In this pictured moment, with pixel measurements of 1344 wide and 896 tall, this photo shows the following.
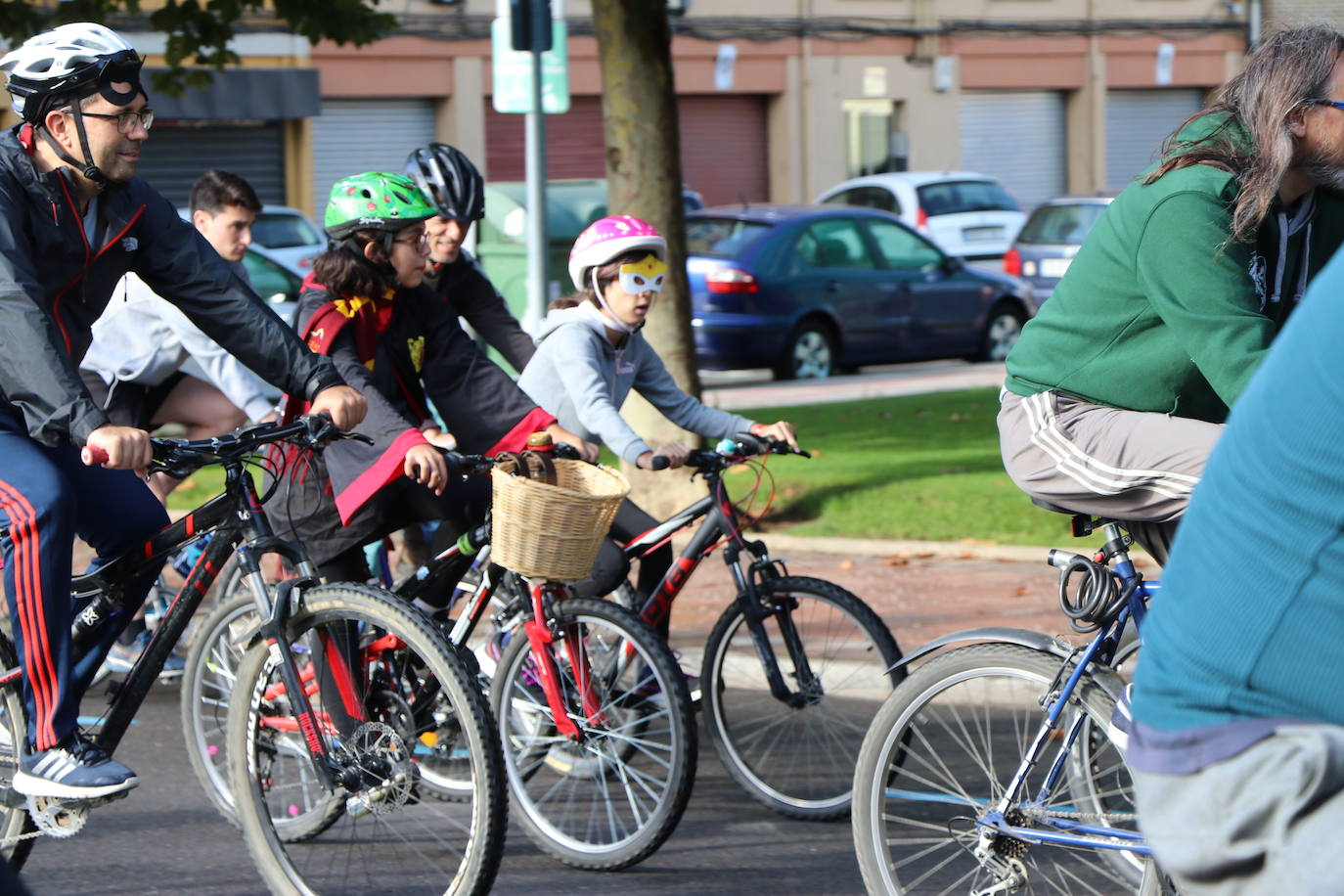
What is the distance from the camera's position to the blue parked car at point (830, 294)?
52.5 feet

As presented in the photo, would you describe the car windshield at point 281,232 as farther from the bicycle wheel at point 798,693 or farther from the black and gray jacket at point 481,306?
the bicycle wheel at point 798,693

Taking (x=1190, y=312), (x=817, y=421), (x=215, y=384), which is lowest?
(x=817, y=421)

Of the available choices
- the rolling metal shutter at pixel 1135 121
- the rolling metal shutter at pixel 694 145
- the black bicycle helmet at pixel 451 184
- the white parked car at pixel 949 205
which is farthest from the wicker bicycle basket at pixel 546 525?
the rolling metal shutter at pixel 1135 121

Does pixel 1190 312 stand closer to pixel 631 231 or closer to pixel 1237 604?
pixel 1237 604

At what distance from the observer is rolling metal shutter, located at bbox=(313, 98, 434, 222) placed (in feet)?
86.9

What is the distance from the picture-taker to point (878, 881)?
143 inches

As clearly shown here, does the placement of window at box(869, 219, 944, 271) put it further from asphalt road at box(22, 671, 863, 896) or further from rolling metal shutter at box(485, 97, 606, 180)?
asphalt road at box(22, 671, 863, 896)

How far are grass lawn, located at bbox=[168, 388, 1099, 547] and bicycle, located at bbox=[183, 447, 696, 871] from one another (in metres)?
3.83

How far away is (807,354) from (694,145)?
47.3ft

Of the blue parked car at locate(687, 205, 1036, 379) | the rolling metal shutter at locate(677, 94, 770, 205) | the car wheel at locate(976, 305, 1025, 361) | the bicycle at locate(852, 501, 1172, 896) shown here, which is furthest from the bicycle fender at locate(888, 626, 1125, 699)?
the rolling metal shutter at locate(677, 94, 770, 205)

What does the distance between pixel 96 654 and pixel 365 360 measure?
1.21 metres

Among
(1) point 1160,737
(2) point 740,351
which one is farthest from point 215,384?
(2) point 740,351

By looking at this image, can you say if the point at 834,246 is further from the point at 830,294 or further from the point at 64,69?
the point at 64,69

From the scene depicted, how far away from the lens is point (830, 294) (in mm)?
16406
